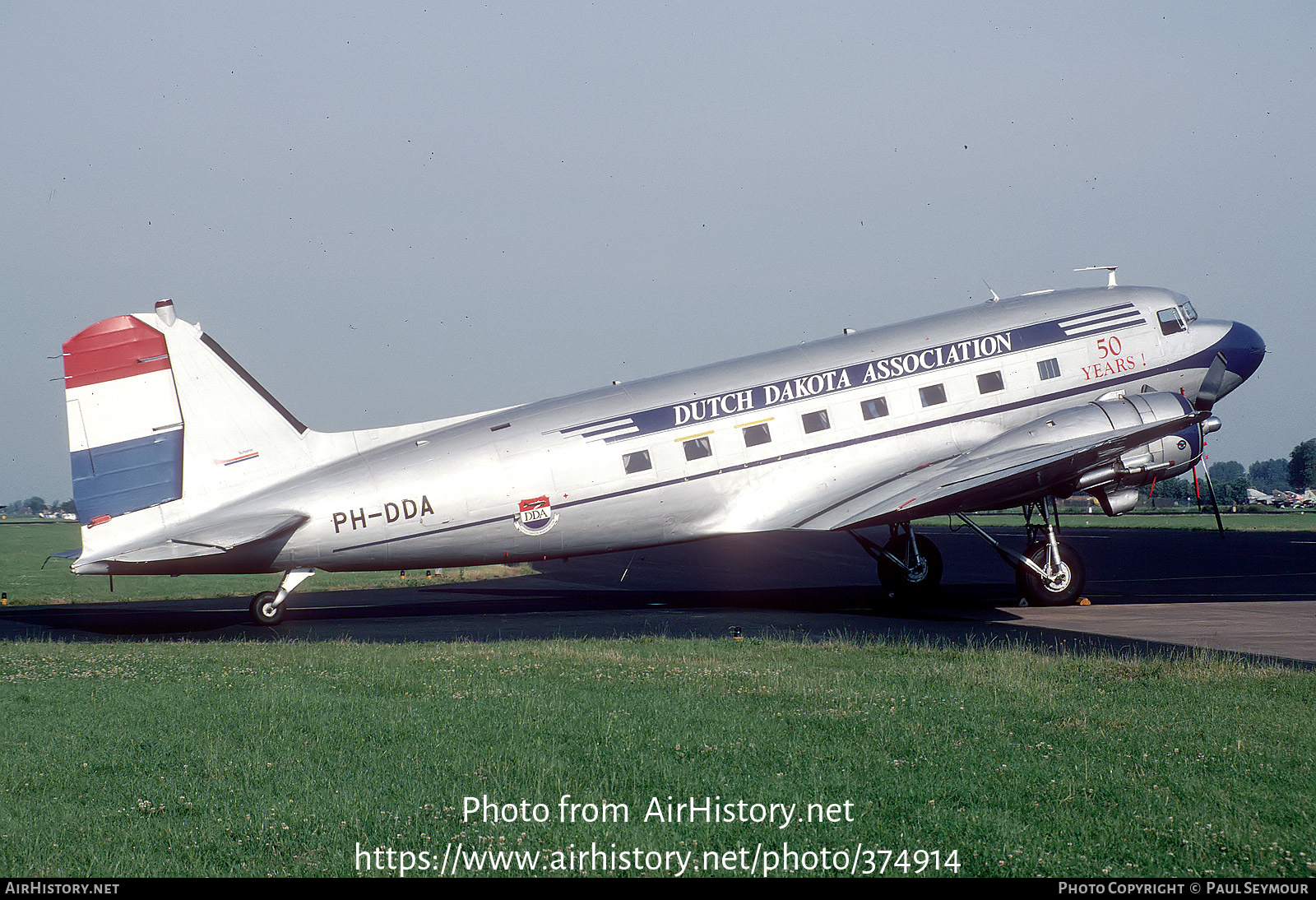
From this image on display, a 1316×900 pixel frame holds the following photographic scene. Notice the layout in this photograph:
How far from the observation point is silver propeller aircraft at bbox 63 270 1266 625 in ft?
65.1

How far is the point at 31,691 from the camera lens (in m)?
13.9

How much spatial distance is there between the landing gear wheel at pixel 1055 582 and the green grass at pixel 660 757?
7.04m

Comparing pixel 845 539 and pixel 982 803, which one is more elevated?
pixel 982 803

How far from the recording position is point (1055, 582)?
2312cm

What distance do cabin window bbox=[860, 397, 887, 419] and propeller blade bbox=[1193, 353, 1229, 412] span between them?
7756 mm

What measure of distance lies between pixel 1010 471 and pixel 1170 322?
6543 millimetres

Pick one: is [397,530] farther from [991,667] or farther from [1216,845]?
[1216,845]

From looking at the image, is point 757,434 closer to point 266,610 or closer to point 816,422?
point 816,422

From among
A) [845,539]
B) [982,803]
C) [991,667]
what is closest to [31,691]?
[982,803]

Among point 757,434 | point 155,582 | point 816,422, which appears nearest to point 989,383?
point 816,422

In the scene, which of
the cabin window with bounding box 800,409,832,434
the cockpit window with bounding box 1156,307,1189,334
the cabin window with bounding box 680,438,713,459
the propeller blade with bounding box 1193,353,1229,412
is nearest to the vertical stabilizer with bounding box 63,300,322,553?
the cabin window with bounding box 680,438,713,459

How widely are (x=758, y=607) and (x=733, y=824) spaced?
1711 centimetres

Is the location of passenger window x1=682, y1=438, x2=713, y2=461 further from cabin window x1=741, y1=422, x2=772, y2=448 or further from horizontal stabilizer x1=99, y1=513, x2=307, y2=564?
horizontal stabilizer x1=99, y1=513, x2=307, y2=564

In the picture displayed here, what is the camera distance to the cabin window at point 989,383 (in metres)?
23.0
